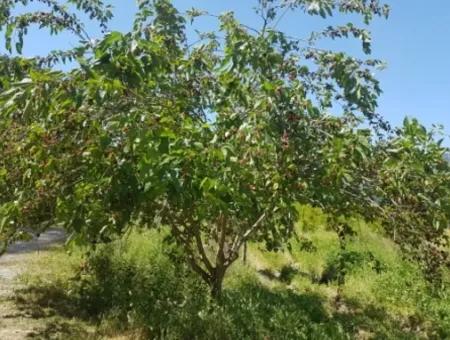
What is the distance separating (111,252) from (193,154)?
6.60 meters

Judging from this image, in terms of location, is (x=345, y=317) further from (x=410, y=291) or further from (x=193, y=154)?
(x=193, y=154)

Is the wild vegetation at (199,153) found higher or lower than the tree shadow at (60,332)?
higher

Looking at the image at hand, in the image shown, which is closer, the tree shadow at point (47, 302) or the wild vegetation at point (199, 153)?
the wild vegetation at point (199, 153)

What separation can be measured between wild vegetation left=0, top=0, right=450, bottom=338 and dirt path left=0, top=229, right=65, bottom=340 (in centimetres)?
95

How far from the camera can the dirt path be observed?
665cm

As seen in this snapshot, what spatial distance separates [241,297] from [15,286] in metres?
3.73

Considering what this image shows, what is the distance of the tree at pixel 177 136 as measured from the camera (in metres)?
3.41

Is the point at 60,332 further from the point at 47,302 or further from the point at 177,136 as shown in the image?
the point at 177,136

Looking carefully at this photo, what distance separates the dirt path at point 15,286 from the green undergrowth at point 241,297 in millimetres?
278

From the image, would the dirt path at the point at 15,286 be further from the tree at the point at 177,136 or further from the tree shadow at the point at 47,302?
the tree at the point at 177,136

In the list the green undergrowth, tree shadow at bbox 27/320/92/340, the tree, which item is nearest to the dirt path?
tree shadow at bbox 27/320/92/340

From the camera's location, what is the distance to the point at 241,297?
7453 millimetres

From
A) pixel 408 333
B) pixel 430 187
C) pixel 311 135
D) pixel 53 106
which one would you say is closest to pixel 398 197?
pixel 430 187

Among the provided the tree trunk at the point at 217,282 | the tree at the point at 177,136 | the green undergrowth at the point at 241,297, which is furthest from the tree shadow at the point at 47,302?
the tree at the point at 177,136
